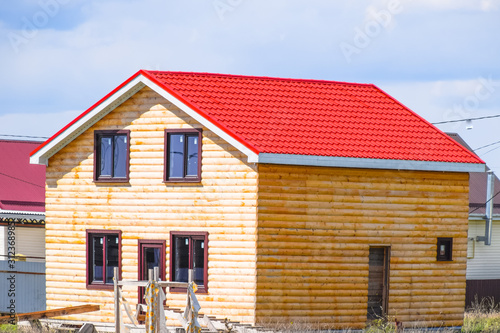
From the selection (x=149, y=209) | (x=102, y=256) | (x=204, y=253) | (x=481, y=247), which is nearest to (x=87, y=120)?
(x=149, y=209)

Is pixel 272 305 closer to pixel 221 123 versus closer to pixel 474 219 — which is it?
pixel 221 123

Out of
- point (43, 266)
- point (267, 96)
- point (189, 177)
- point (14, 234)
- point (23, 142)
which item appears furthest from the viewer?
point (23, 142)

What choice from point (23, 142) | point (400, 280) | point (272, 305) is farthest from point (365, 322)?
point (23, 142)

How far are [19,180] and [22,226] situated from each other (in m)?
3.22

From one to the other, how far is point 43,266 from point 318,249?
1214cm

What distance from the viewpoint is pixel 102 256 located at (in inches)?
990

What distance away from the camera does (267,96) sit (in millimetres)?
26047

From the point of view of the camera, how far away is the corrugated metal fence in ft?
101

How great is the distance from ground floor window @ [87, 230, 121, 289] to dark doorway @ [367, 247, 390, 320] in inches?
290

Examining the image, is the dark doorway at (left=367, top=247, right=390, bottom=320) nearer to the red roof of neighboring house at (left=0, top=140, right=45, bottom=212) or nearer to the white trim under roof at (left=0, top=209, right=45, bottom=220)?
the white trim under roof at (left=0, top=209, right=45, bottom=220)

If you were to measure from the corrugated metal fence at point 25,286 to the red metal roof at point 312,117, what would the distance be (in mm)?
9972

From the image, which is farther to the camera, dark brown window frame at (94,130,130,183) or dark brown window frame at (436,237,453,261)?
dark brown window frame at (436,237,453,261)

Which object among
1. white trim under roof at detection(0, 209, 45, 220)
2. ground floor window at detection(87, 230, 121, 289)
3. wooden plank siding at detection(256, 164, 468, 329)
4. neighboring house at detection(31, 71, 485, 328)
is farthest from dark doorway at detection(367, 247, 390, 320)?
white trim under roof at detection(0, 209, 45, 220)

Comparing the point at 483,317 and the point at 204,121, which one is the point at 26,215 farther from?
the point at 483,317
